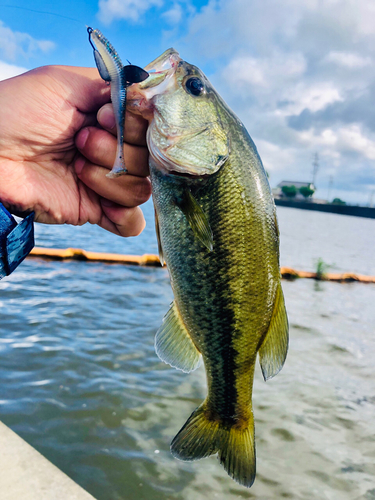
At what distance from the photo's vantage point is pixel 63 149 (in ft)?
7.53

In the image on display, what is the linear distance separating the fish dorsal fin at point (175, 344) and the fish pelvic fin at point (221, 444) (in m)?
0.27

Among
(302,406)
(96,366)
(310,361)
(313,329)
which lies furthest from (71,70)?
(313,329)

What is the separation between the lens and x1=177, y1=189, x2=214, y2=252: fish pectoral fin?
1559 mm

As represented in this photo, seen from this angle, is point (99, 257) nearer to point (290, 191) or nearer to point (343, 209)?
point (343, 209)

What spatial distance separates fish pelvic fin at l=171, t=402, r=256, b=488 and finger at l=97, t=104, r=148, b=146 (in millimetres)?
1335

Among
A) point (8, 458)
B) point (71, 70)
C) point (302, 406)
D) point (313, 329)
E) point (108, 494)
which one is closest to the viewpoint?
point (71, 70)

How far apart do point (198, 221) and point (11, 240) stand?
1018 mm

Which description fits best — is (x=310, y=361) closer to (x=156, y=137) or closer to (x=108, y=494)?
(x=108, y=494)

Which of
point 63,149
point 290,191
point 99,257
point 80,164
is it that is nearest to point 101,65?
point 80,164

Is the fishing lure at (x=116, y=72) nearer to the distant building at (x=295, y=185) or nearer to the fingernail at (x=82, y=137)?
the fingernail at (x=82, y=137)

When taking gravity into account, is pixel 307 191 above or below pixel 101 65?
above

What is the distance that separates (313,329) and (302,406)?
11.9 ft

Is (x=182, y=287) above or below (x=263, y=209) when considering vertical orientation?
below

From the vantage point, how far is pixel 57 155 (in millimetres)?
2334
